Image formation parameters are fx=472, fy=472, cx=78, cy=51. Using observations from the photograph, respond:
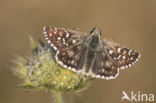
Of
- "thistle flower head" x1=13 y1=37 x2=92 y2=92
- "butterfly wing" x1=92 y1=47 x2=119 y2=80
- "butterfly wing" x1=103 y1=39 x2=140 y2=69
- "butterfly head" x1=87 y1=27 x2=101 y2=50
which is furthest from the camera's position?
"thistle flower head" x1=13 y1=37 x2=92 y2=92

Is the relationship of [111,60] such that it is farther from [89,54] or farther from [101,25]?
[101,25]

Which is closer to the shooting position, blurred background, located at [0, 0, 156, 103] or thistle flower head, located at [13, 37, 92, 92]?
thistle flower head, located at [13, 37, 92, 92]

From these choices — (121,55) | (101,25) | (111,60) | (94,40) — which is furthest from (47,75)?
(101,25)

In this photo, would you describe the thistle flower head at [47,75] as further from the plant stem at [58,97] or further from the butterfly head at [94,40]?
the butterfly head at [94,40]

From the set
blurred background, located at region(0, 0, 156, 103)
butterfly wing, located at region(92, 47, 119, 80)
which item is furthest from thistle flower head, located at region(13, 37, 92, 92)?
blurred background, located at region(0, 0, 156, 103)

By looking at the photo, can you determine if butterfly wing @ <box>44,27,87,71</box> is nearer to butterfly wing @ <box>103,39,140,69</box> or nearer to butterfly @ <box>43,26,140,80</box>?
butterfly @ <box>43,26,140,80</box>

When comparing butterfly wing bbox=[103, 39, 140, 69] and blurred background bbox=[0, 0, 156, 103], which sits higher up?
blurred background bbox=[0, 0, 156, 103]

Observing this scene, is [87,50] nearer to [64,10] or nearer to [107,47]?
[107,47]
